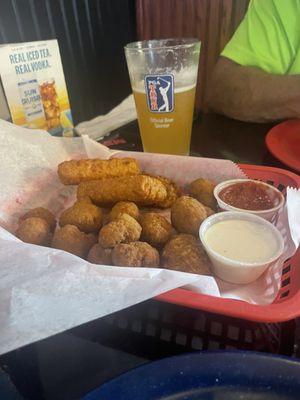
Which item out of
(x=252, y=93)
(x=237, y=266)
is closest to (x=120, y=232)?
(x=237, y=266)

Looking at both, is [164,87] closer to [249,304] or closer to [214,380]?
[249,304]

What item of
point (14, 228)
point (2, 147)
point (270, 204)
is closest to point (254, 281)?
point (270, 204)

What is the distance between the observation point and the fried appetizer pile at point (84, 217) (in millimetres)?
871

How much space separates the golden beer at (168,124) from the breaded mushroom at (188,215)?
40 centimetres

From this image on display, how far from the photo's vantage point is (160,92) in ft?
3.76

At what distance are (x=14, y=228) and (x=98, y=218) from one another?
0.69 ft

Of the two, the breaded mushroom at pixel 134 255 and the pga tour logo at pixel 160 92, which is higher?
the pga tour logo at pixel 160 92

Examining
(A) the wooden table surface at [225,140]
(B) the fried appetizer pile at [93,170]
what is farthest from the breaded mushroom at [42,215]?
(A) the wooden table surface at [225,140]

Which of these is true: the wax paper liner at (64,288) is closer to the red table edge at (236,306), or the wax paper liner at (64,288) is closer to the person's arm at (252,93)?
the red table edge at (236,306)

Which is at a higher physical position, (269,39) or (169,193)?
(269,39)

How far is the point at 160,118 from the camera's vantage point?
119 centimetres

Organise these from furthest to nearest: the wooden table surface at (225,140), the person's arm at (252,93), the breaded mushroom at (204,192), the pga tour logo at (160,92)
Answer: the person's arm at (252,93)
the wooden table surface at (225,140)
the pga tour logo at (160,92)
the breaded mushroom at (204,192)

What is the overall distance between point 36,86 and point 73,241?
28.5 inches

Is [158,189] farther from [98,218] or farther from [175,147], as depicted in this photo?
[175,147]
